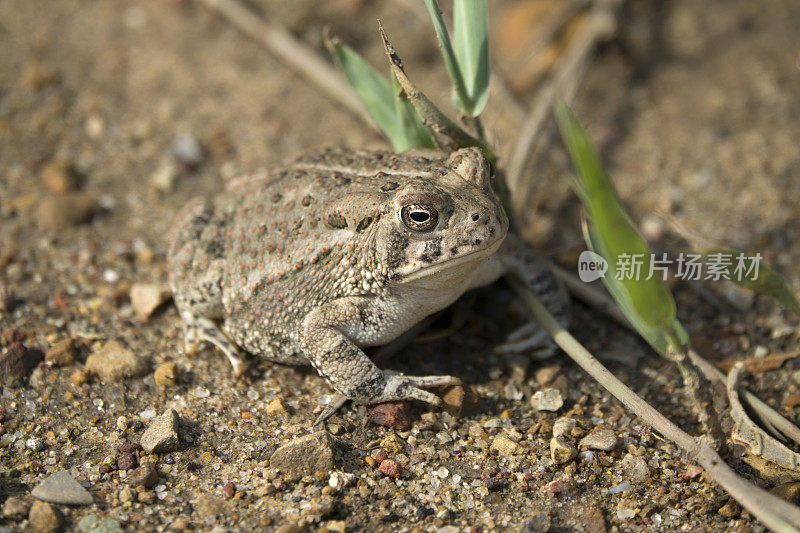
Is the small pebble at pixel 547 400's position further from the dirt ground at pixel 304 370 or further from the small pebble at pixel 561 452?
the small pebble at pixel 561 452

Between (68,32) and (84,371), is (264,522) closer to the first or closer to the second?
(84,371)

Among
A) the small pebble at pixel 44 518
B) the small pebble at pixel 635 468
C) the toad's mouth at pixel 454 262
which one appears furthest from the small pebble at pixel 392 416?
the small pebble at pixel 44 518

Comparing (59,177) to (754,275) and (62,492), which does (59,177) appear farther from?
(754,275)

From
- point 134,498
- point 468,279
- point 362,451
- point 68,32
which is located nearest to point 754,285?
point 468,279

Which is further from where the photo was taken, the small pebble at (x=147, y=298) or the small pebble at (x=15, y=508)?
the small pebble at (x=147, y=298)

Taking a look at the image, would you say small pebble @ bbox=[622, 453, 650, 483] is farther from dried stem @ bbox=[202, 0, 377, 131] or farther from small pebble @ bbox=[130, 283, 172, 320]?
dried stem @ bbox=[202, 0, 377, 131]

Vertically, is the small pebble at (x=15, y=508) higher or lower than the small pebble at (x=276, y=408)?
higher
